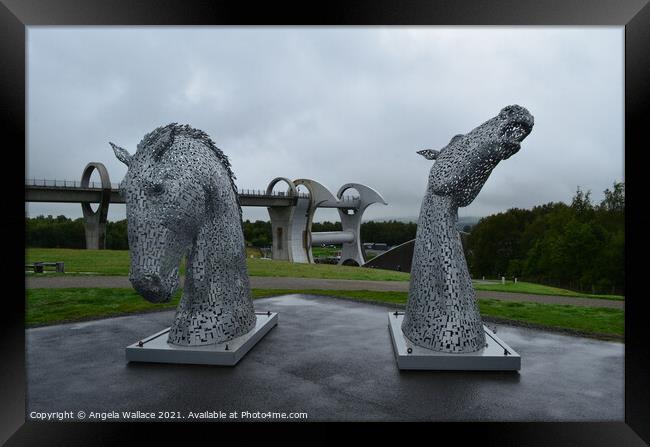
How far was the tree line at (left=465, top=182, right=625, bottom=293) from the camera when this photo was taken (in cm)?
1373

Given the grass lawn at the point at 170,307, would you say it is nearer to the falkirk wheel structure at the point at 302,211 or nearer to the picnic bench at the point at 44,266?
the picnic bench at the point at 44,266

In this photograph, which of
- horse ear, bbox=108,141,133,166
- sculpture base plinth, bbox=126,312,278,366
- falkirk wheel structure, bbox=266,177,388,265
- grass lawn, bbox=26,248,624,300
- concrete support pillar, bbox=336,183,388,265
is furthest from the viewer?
concrete support pillar, bbox=336,183,388,265

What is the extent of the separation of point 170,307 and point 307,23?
7.58 m

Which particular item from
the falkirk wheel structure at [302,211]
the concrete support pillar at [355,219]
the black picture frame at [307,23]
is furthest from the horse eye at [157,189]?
the concrete support pillar at [355,219]

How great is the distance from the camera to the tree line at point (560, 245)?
13727 mm

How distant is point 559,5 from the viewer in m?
4.94

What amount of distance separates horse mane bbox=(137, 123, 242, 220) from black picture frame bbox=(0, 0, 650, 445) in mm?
1382

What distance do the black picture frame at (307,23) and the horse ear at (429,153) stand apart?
216 cm

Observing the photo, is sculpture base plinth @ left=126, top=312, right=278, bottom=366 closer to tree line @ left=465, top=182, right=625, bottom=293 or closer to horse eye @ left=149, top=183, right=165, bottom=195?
horse eye @ left=149, top=183, right=165, bottom=195

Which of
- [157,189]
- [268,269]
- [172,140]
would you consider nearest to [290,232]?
[268,269]

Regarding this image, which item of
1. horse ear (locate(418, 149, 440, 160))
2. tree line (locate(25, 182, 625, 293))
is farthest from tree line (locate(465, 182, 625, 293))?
horse ear (locate(418, 149, 440, 160))

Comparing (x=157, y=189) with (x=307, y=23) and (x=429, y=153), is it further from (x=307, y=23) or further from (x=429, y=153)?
(x=429, y=153)

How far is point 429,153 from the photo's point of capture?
6.87m

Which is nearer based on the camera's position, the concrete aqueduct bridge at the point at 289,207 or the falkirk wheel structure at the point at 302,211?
the concrete aqueduct bridge at the point at 289,207
